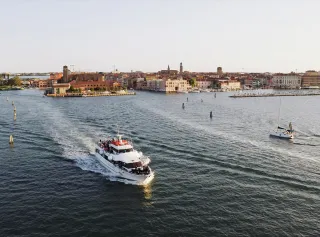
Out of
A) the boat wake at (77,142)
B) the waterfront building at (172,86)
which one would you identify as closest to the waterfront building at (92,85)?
the waterfront building at (172,86)

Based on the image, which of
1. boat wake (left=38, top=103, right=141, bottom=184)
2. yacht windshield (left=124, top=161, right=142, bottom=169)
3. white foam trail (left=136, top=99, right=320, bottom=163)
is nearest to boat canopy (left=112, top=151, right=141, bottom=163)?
yacht windshield (left=124, top=161, right=142, bottom=169)

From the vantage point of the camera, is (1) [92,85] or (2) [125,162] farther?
(1) [92,85]

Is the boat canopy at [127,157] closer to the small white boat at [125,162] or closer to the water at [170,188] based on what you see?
the small white boat at [125,162]

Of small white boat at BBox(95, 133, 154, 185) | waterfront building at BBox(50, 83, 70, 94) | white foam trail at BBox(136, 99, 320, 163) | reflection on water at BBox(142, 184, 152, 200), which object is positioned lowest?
reflection on water at BBox(142, 184, 152, 200)

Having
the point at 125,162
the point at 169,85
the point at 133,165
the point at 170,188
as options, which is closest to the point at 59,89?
the point at 169,85

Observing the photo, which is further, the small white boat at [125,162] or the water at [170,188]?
the small white boat at [125,162]

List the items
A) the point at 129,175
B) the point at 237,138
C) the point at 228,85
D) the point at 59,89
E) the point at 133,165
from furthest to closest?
the point at 228,85
the point at 59,89
the point at 237,138
the point at 133,165
the point at 129,175

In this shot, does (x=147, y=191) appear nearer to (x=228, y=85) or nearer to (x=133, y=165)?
(x=133, y=165)

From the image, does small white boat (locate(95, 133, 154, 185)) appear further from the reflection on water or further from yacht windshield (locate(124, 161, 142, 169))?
the reflection on water

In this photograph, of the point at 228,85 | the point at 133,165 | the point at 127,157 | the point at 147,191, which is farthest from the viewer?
the point at 228,85
